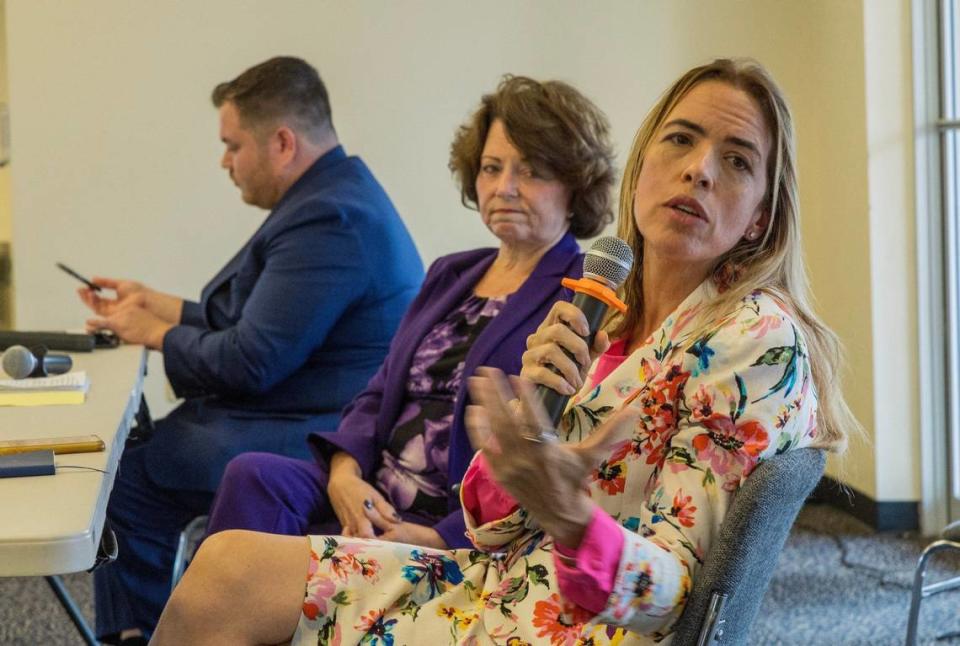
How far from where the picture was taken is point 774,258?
5.17 ft

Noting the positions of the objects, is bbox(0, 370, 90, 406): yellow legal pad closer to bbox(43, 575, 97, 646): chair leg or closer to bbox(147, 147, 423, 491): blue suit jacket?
bbox(147, 147, 423, 491): blue suit jacket

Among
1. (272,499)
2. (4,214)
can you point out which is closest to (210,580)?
(272,499)

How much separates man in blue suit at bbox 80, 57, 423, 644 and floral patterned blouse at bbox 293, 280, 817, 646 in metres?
1.30

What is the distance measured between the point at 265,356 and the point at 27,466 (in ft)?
4.36

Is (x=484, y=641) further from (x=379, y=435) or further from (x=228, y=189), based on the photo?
(x=228, y=189)

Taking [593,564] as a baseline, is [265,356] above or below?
below

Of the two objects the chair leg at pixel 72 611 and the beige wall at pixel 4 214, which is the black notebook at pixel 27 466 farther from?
the beige wall at pixel 4 214

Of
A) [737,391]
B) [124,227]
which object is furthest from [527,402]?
[124,227]

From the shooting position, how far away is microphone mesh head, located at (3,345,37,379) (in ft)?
7.54

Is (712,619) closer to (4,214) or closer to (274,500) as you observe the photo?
(274,500)

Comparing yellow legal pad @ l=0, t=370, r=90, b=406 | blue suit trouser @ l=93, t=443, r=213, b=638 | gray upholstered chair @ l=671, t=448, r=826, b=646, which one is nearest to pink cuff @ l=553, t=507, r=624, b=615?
gray upholstered chair @ l=671, t=448, r=826, b=646

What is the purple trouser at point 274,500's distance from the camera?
2203mm

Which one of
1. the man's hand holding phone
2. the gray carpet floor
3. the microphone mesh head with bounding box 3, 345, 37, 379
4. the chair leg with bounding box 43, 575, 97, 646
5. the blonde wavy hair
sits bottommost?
the gray carpet floor

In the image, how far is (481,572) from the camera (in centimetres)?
155
